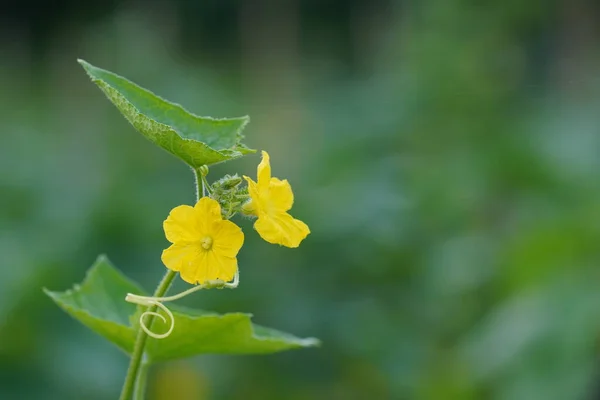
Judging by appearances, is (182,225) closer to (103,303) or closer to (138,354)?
(138,354)

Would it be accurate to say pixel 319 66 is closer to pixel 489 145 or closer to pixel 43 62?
pixel 43 62

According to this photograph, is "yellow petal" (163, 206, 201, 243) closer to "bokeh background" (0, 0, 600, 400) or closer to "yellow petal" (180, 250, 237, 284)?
"yellow petal" (180, 250, 237, 284)

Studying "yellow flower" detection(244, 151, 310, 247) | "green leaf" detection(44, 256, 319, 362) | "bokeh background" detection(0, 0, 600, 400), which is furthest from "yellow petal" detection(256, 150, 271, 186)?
"bokeh background" detection(0, 0, 600, 400)

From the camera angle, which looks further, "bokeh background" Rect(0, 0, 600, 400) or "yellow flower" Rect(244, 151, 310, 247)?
"bokeh background" Rect(0, 0, 600, 400)

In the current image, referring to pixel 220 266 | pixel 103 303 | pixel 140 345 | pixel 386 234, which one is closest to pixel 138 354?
pixel 140 345

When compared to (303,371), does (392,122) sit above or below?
above

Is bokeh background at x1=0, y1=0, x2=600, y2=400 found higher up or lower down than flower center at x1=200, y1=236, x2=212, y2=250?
higher up

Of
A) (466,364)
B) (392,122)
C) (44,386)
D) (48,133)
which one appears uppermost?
(48,133)

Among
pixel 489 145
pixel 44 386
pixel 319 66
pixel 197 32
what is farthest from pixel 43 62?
pixel 44 386
